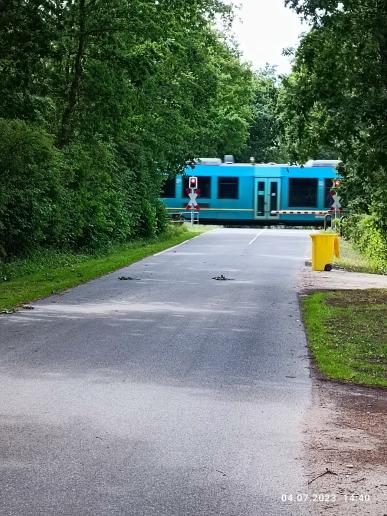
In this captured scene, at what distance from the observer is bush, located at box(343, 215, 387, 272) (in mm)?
26891

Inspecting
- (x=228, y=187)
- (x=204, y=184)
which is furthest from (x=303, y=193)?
(x=204, y=184)

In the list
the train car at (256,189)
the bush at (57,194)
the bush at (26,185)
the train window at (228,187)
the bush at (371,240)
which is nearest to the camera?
the bush at (26,185)

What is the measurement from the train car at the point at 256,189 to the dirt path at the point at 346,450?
46.0 metres

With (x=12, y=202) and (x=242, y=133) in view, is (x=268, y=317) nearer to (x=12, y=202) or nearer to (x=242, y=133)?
(x=12, y=202)

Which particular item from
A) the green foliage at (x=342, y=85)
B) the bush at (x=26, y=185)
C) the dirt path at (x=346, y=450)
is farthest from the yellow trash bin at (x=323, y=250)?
the dirt path at (x=346, y=450)

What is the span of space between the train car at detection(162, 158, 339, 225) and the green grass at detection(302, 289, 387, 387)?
36.2 m

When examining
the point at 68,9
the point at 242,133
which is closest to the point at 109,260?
the point at 68,9

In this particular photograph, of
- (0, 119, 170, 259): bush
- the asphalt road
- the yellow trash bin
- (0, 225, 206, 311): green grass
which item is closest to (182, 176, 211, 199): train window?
(0, 119, 170, 259): bush

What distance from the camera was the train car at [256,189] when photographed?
183 ft

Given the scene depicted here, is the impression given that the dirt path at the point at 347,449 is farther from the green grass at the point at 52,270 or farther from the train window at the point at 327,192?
the train window at the point at 327,192

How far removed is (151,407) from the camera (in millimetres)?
8305

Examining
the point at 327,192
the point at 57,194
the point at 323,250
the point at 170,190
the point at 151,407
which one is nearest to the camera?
the point at 151,407

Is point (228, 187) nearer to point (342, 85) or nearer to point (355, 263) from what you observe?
point (355, 263)

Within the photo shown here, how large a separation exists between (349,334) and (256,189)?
4352 centimetres
